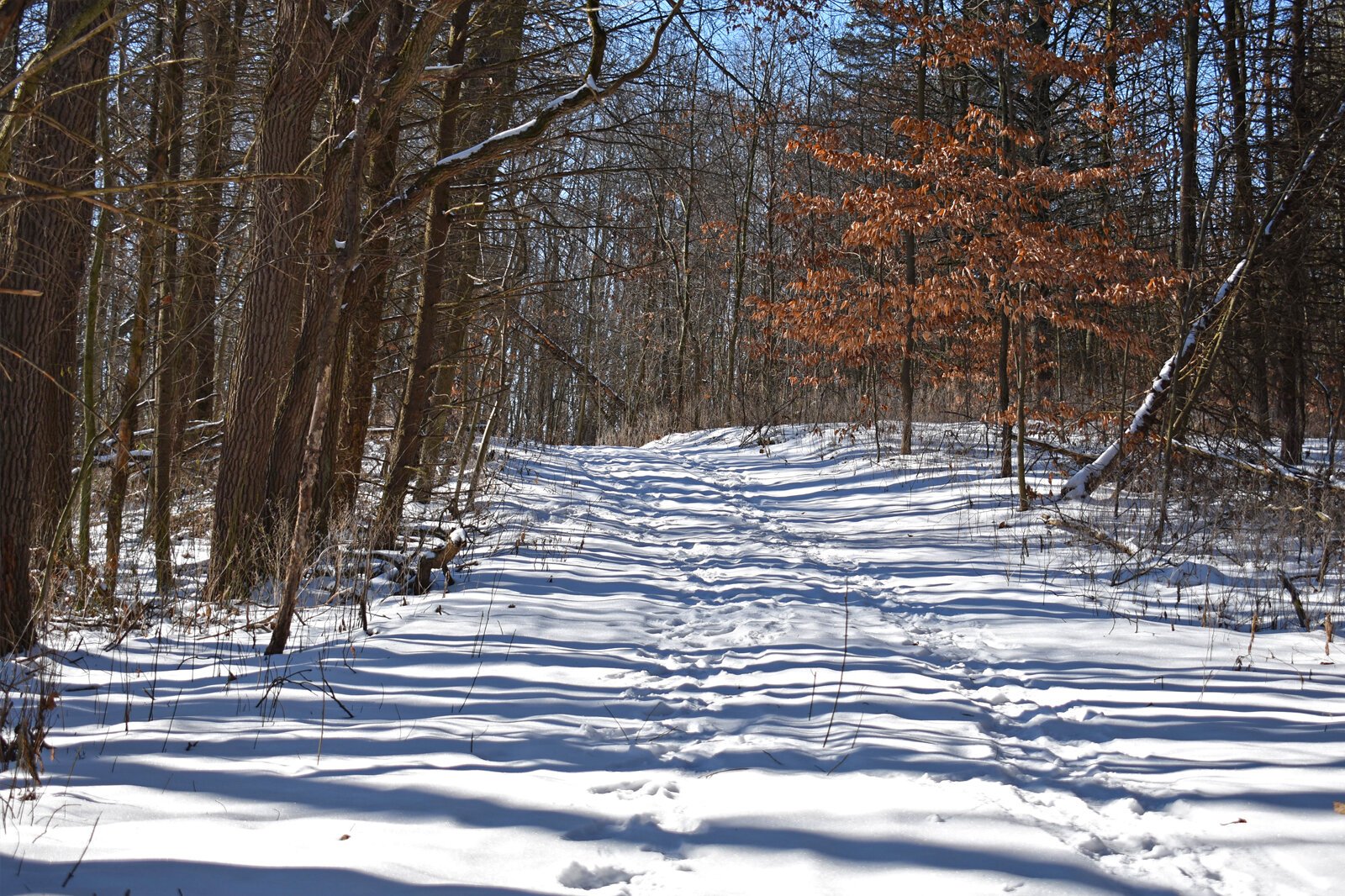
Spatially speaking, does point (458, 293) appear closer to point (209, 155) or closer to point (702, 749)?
point (209, 155)

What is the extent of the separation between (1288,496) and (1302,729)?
5.68 meters

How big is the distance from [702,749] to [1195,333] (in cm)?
784

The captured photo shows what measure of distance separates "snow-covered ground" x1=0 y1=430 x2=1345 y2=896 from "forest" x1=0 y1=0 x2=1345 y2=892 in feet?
0.68

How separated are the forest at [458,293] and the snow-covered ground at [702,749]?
21 centimetres

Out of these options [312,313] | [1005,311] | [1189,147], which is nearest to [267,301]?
[312,313]

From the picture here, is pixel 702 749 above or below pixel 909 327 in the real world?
below

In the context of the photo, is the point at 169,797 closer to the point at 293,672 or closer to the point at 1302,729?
the point at 293,672

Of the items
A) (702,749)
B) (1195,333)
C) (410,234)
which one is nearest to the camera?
(702,749)

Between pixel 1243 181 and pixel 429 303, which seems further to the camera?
pixel 1243 181

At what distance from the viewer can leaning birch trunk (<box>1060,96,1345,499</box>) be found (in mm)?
7445

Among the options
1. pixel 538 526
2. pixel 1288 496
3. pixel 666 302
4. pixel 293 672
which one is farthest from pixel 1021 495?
pixel 666 302

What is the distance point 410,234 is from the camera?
9.87 m

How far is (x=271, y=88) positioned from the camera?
6852mm

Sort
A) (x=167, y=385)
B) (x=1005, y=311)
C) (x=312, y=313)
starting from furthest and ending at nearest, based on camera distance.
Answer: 1. (x=1005, y=311)
2. (x=167, y=385)
3. (x=312, y=313)
